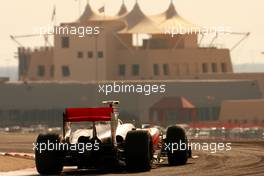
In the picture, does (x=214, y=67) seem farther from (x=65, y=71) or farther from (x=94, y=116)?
(x=94, y=116)

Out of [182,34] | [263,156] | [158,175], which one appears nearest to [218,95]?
[182,34]

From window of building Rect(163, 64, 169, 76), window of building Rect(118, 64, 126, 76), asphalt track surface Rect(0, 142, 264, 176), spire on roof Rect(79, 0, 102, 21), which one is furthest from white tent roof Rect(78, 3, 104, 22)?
asphalt track surface Rect(0, 142, 264, 176)

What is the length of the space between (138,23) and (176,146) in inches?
6077

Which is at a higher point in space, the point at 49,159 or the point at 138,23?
the point at 138,23

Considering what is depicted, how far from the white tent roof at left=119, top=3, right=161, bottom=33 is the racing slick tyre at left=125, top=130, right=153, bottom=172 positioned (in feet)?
509

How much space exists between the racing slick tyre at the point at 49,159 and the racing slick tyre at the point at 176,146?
15.8 feet

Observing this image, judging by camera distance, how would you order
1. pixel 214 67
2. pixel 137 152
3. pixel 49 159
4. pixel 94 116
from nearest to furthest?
pixel 137 152, pixel 49 159, pixel 94 116, pixel 214 67

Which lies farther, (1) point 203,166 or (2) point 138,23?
(2) point 138,23

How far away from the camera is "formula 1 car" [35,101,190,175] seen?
35.4 metres

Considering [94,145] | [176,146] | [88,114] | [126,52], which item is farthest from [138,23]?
[94,145]

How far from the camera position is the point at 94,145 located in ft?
116

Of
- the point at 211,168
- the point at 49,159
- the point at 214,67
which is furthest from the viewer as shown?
the point at 214,67

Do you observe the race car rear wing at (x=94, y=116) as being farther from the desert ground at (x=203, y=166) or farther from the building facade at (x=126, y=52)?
the building facade at (x=126, y=52)

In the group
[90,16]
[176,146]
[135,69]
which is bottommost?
[176,146]
